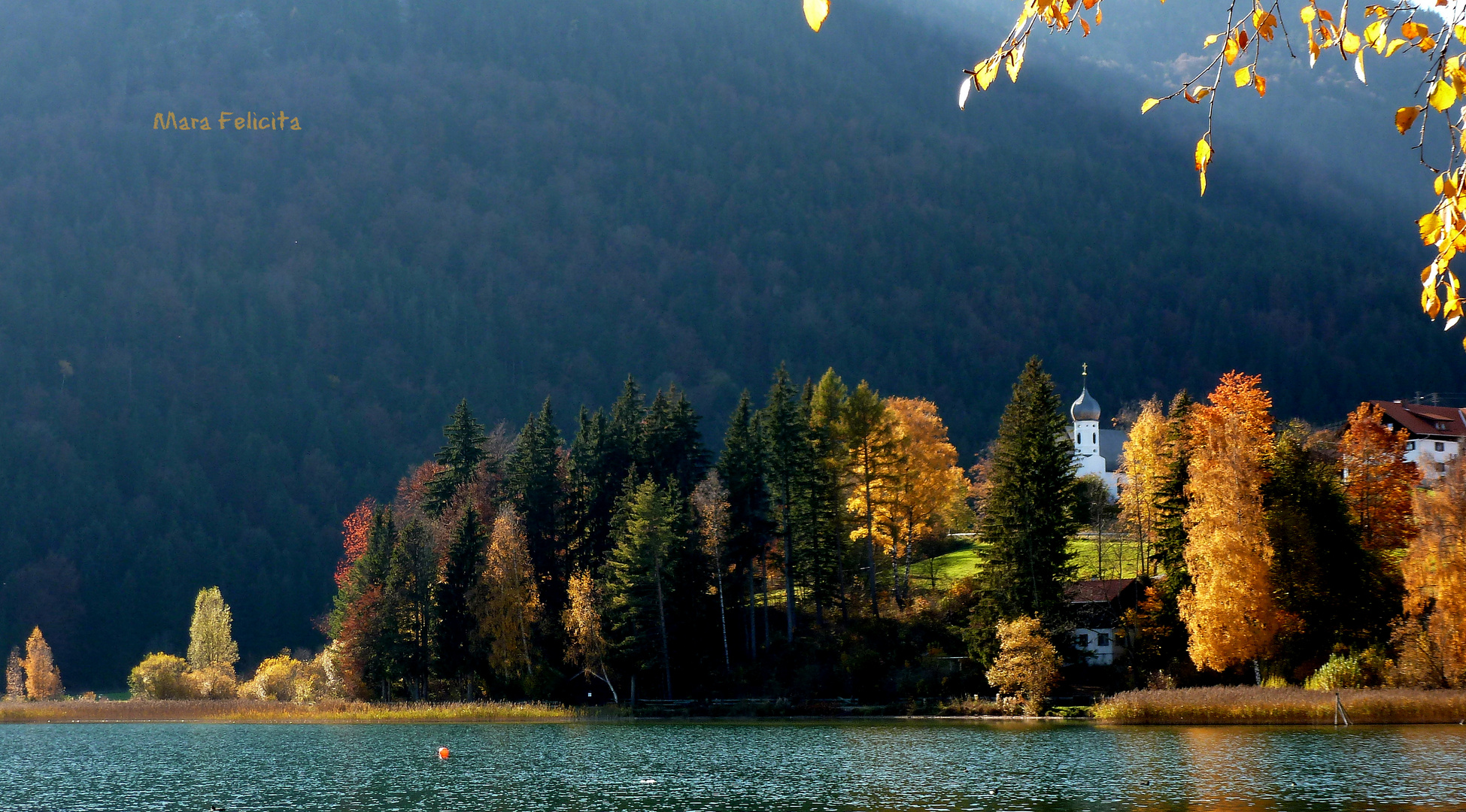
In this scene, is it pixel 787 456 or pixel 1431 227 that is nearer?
pixel 1431 227

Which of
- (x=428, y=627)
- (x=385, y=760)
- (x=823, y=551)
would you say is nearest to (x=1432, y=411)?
(x=823, y=551)

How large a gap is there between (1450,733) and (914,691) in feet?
96.6

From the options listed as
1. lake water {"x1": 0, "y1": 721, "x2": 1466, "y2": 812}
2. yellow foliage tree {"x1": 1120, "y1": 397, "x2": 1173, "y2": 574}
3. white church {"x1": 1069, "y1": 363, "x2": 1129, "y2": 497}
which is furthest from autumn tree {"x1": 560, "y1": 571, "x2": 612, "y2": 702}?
white church {"x1": 1069, "y1": 363, "x2": 1129, "y2": 497}

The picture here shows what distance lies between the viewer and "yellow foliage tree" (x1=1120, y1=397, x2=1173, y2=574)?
72312 mm

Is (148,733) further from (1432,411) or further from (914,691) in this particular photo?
(1432,411)

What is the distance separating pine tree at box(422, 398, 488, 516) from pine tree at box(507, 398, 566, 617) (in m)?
4.24

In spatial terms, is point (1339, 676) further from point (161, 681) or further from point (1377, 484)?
point (161, 681)

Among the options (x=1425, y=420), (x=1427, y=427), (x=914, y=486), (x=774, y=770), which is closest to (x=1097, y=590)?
(x=914, y=486)

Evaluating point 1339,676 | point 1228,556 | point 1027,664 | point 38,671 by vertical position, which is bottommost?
point 1339,676

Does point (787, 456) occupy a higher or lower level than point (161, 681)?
higher

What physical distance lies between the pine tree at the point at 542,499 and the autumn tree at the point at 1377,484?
52.0 metres

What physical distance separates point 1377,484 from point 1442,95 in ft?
229

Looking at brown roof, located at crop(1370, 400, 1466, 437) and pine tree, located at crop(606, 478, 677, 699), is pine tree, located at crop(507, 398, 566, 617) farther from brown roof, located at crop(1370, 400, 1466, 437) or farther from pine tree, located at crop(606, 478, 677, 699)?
brown roof, located at crop(1370, 400, 1466, 437)

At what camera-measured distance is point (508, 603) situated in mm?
75688
